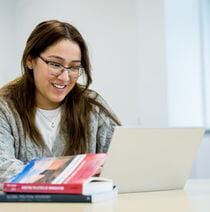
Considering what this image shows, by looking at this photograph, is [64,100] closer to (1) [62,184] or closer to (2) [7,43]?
(1) [62,184]

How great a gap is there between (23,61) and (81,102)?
0.31 meters

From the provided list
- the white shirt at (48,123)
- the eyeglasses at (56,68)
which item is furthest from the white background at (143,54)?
the eyeglasses at (56,68)

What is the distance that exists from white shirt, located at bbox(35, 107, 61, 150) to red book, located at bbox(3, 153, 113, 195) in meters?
0.63

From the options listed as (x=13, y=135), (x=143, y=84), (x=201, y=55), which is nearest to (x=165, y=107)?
(x=143, y=84)

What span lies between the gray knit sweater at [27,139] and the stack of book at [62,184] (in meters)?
0.44

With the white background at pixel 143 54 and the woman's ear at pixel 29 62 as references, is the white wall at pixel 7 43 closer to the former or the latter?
the white background at pixel 143 54

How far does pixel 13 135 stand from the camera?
186 centimetres

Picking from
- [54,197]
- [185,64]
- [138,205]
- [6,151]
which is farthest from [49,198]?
[185,64]

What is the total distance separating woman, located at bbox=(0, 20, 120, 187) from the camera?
188 centimetres

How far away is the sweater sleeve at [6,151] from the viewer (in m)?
1.46

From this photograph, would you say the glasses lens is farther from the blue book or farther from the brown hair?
the blue book

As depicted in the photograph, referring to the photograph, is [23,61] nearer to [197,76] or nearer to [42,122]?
[42,122]

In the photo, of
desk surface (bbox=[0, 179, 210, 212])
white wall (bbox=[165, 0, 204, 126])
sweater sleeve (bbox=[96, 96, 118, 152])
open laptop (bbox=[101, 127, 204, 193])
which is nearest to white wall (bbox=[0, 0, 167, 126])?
white wall (bbox=[165, 0, 204, 126])

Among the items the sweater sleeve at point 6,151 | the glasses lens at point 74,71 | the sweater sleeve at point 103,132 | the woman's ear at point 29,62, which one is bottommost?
the sweater sleeve at point 103,132
